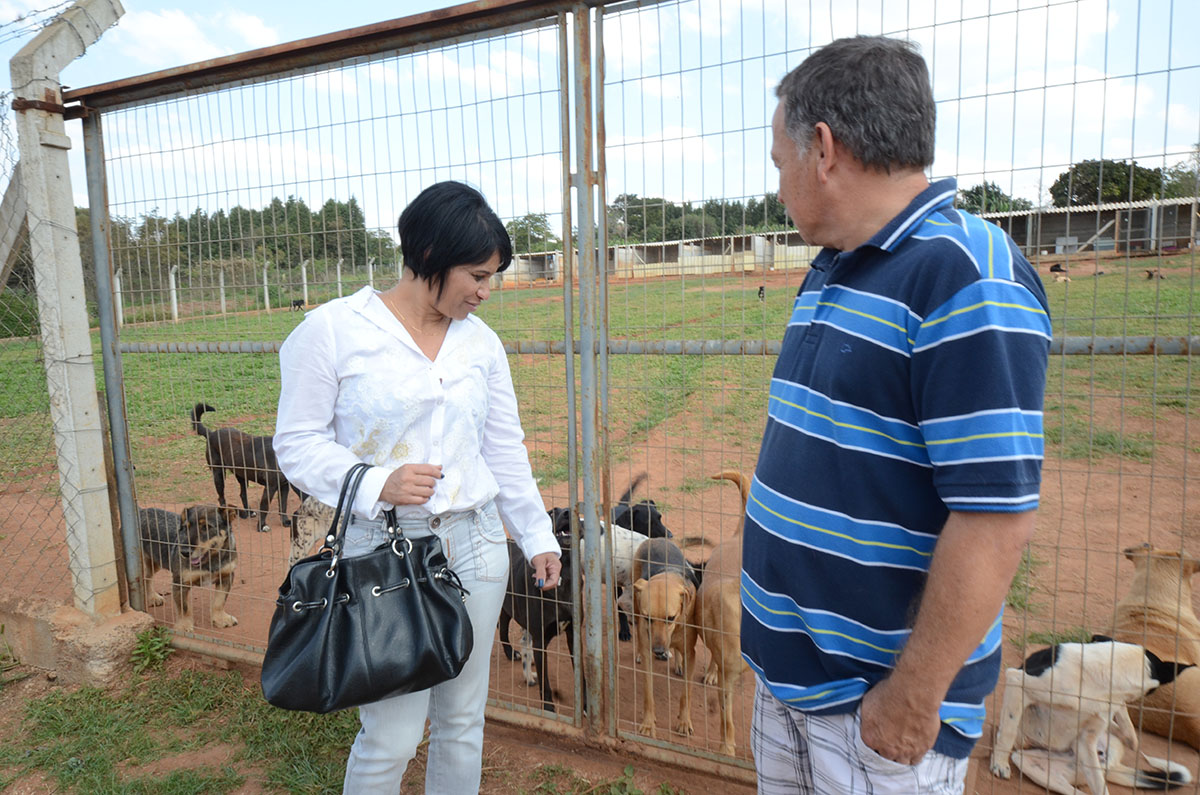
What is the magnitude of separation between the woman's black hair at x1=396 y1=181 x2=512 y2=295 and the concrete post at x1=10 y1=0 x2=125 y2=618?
121 inches

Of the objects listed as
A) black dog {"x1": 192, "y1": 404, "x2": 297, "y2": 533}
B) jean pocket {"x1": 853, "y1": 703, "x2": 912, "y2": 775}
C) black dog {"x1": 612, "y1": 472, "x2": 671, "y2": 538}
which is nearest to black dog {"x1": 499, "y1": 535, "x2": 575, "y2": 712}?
black dog {"x1": 612, "y1": 472, "x2": 671, "y2": 538}

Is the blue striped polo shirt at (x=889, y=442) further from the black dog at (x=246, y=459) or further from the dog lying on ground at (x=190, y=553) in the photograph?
the black dog at (x=246, y=459)

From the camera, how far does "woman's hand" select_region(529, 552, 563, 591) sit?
257cm

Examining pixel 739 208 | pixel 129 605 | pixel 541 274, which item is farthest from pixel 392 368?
pixel 129 605

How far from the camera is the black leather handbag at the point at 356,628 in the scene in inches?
79.9

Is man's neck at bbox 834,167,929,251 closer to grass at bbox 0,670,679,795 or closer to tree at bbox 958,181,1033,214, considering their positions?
tree at bbox 958,181,1033,214

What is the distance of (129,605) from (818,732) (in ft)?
15.2

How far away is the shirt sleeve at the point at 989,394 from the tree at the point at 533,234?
7.31 feet

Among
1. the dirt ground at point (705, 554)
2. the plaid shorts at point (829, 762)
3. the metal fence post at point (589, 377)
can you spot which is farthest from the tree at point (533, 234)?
the plaid shorts at point (829, 762)

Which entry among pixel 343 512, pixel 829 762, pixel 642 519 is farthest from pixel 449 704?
pixel 642 519

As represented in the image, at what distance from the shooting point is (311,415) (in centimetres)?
215

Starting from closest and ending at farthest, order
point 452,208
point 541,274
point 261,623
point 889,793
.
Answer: point 889,793 → point 452,208 → point 541,274 → point 261,623

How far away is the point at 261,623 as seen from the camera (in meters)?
5.41

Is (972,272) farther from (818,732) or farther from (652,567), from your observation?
(652,567)
